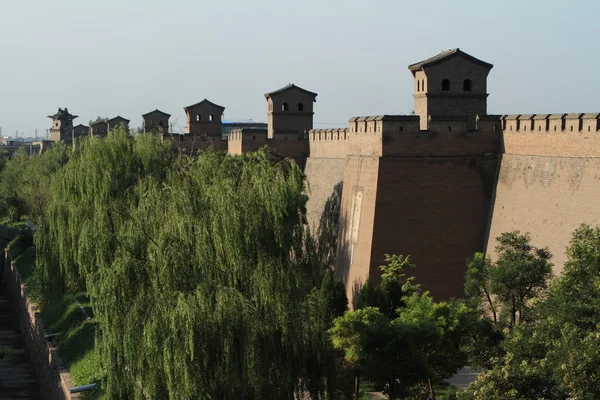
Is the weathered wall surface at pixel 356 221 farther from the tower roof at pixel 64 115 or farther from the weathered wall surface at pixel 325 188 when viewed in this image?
the tower roof at pixel 64 115

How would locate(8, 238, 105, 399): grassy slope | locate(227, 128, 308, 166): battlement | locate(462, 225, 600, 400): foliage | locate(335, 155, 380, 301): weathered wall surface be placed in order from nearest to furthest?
locate(462, 225, 600, 400): foliage, locate(8, 238, 105, 399): grassy slope, locate(335, 155, 380, 301): weathered wall surface, locate(227, 128, 308, 166): battlement

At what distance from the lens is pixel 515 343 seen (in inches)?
347

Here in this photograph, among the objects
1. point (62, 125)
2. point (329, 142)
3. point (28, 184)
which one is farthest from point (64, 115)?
point (329, 142)

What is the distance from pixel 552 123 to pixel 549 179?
98 cm

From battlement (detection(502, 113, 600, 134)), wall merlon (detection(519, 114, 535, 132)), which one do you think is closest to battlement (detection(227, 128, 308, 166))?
battlement (detection(502, 113, 600, 134))

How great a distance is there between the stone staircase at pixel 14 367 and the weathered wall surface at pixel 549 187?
10.1 meters

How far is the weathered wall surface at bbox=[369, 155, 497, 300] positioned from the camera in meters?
15.7

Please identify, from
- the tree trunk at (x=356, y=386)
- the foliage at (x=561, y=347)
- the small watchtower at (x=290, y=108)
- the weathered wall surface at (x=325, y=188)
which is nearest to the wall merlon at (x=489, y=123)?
the weathered wall surface at (x=325, y=188)

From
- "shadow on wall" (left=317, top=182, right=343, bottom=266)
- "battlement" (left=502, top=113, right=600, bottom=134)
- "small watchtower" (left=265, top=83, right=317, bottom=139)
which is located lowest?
"shadow on wall" (left=317, top=182, right=343, bottom=266)

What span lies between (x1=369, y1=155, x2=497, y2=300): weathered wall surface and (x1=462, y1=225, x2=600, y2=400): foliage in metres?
6.39

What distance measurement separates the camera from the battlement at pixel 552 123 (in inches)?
526

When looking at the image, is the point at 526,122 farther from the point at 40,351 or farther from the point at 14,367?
the point at 14,367

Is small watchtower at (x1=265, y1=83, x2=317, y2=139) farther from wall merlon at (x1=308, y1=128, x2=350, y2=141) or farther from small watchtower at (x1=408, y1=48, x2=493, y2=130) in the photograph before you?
small watchtower at (x1=408, y1=48, x2=493, y2=130)

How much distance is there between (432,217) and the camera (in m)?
15.8
